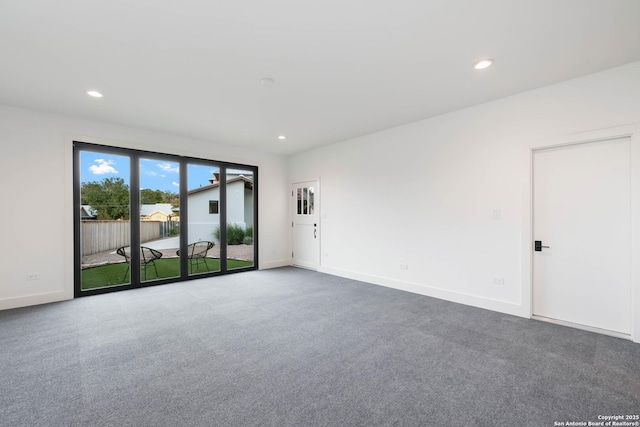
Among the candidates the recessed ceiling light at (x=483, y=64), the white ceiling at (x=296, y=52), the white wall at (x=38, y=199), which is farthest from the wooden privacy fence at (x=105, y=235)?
the recessed ceiling light at (x=483, y=64)

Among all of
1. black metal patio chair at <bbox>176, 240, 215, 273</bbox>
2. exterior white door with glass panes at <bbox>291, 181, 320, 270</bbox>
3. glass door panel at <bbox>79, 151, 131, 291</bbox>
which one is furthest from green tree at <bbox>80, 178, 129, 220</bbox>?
exterior white door with glass panes at <bbox>291, 181, 320, 270</bbox>

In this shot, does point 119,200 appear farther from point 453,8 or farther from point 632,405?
point 632,405

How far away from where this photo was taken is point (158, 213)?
5.23 metres

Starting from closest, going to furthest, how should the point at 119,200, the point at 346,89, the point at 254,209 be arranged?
the point at 346,89
the point at 119,200
the point at 254,209

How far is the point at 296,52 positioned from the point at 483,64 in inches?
75.8

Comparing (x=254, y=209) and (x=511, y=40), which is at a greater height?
(x=511, y=40)

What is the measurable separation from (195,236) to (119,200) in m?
1.43

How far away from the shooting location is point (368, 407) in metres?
1.91

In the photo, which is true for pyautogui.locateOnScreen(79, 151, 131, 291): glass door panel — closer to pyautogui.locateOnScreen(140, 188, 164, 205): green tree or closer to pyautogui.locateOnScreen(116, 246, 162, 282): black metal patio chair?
pyautogui.locateOnScreen(116, 246, 162, 282): black metal patio chair

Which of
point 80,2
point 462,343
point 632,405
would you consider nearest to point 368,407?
point 462,343

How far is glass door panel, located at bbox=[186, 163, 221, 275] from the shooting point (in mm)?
5555

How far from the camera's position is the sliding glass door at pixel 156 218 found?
4559 millimetres

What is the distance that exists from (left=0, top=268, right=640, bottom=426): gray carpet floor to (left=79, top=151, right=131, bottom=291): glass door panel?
919mm

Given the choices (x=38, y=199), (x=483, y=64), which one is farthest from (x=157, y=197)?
(x=483, y=64)
